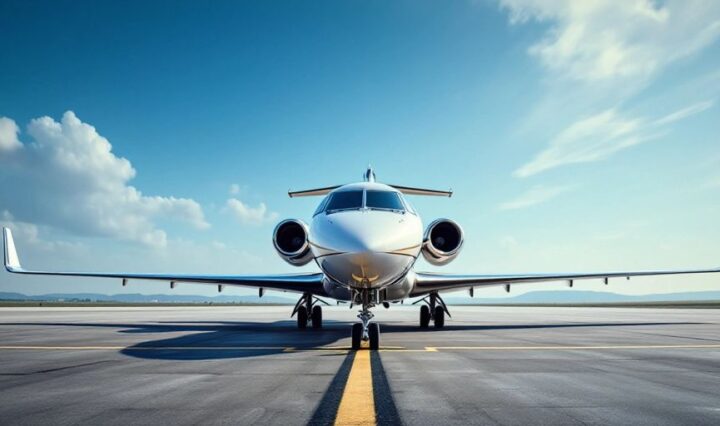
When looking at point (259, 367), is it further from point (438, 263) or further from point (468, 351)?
point (438, 263)

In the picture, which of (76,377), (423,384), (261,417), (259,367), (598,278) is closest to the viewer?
(261,417)

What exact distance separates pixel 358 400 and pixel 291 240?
9201 millimetres

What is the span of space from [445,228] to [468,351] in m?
5.01

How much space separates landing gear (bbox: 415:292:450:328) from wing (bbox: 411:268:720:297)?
0.59m

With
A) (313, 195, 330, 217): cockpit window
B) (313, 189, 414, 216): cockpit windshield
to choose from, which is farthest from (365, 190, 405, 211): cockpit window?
(313, 195, 330, 217): cockpit window

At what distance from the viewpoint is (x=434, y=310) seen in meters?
15.2

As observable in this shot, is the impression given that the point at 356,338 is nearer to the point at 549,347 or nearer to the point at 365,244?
the point at 365,244

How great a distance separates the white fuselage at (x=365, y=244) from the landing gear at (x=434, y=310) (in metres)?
6.07

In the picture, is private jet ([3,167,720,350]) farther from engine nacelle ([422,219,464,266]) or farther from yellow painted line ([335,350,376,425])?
yellow painted line ([335,350,376,425])

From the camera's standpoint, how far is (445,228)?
12.7 metres

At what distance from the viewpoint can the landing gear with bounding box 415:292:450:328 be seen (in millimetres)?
15076

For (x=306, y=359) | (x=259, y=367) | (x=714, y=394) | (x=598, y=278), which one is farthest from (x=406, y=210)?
(x=598, y=278)

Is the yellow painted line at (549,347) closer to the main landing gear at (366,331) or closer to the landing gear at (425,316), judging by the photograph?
the main landing gear at (366,331)

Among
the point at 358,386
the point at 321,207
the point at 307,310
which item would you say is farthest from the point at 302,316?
the point at 358,386
